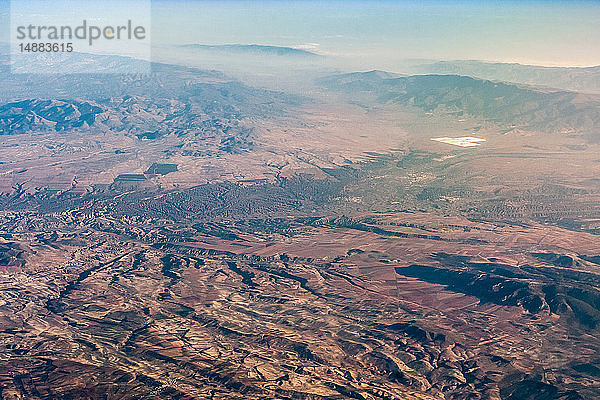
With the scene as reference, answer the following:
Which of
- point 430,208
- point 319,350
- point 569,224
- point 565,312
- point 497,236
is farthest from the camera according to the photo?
point 430,208

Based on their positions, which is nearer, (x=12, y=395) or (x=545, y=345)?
(x=12, y=395)

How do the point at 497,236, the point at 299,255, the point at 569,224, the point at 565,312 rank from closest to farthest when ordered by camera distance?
the point at 565,312 < the point at 299,255 < the point at 497,236 < the point at 569,224

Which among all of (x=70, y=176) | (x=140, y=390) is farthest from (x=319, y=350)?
(x=70, y=176)

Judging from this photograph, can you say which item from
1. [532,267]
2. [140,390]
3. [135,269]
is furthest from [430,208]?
[140,390]

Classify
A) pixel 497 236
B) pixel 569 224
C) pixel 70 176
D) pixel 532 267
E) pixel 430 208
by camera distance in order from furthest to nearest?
1. pixel 70 176
2. pixel 430 208
3. pixel 569 224
4. pixel 497 236
5. pixel 532 267

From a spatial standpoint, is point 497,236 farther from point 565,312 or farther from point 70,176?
point 70,176

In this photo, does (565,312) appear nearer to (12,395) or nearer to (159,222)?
(12,395)
